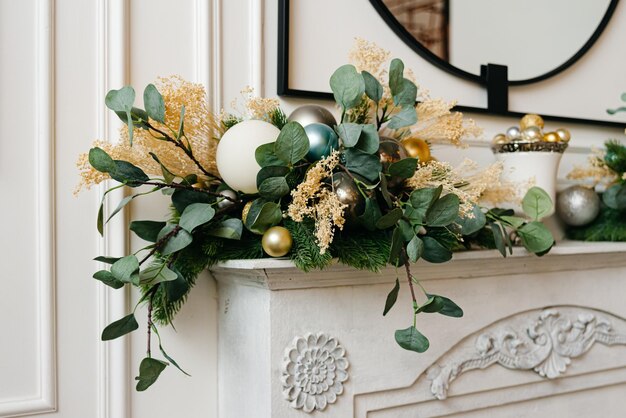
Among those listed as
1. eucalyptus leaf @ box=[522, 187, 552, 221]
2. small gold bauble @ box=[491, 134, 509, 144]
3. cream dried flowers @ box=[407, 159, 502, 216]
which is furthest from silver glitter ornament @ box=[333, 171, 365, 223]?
small gold bauble @ box=[491, 134, 509, 144]

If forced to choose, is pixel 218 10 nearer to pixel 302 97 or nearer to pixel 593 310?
pixel 302 97

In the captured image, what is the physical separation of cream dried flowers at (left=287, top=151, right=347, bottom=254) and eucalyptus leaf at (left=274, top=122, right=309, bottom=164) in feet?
0.08

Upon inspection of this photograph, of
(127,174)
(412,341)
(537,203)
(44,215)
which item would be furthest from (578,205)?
(44,215)

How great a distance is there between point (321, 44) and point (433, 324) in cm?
52

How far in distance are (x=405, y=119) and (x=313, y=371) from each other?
0.37 meters

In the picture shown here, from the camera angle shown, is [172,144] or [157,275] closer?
[157,275]

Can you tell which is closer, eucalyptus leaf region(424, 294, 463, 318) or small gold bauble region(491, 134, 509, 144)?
eucalyptus leaf region(424, 294, 463, 318)

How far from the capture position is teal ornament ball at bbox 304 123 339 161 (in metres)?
0.70

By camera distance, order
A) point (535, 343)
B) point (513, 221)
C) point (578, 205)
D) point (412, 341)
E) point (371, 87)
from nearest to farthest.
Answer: point (412, 341), point (371, 87), point (513, 221), point (535, 343), point (578, 205)

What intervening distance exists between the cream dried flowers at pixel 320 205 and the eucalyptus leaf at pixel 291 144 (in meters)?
0.03

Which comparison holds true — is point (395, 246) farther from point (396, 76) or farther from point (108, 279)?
point (108, 279)

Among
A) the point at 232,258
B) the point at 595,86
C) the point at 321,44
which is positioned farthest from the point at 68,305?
the point at 595,86

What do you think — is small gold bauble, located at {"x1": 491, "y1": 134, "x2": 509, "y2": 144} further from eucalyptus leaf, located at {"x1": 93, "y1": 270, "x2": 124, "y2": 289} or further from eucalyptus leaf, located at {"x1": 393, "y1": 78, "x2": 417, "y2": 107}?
eucalyptus leaf, located at {"x1": 93, "y1": 270, "x2": 124, "y2": 289}

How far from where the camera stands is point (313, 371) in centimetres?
76
